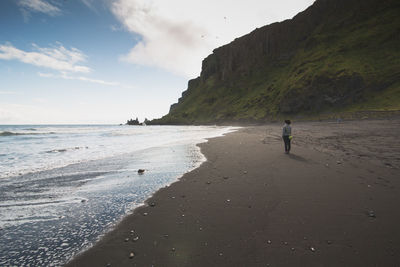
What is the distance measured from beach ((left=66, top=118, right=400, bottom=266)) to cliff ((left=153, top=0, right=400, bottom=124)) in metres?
55.7

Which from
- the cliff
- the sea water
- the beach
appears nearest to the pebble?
the beach

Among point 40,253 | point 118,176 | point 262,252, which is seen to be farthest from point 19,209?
point 262,252

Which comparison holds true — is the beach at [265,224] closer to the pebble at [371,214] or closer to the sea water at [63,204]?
the pebble at [371,214]

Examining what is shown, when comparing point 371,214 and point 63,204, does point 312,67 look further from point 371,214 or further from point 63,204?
point 63,204

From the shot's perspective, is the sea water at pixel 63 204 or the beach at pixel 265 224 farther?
the sea water at pixel 63 204

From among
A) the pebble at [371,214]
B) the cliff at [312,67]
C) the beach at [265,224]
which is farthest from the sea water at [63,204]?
the cliff at [312,67]

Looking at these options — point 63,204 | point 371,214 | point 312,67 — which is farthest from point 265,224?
point 312,67

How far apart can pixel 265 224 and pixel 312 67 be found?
314ft

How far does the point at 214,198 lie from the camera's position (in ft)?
18.9

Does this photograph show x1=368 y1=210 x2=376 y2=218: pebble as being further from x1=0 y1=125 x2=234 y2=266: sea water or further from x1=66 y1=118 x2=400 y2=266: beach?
x1=0 y1=125 x2=234 y2=266: sea water

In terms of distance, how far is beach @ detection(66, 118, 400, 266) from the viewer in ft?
10.2

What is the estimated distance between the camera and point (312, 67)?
81938 millimetres

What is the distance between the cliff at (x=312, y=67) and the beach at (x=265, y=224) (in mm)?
55664

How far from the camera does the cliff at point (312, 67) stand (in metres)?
62.9
